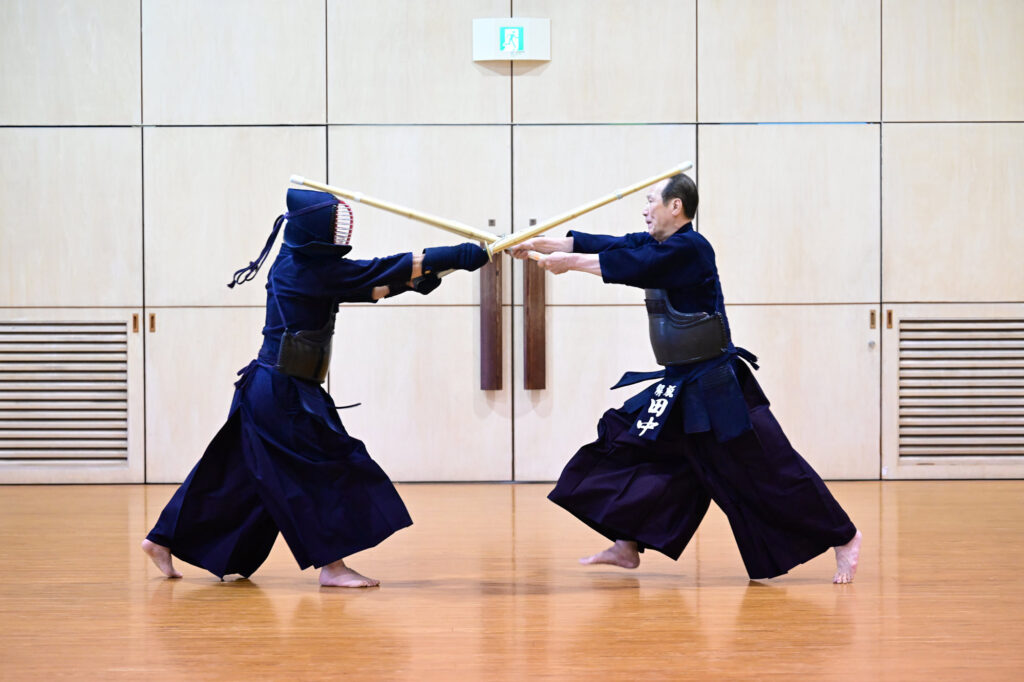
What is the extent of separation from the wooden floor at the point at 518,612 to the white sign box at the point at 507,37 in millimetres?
2719

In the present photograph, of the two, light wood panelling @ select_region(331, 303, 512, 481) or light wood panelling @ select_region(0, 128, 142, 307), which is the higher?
light wood panelling @ select_region(0, 128, 142, 307)

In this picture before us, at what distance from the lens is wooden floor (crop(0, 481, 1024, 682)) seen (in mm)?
2555

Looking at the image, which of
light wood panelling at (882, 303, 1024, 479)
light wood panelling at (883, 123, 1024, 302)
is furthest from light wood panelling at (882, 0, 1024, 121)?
light wood panelling at (882, 303, 1024, 479)

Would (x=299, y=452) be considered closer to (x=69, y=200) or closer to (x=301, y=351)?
(x=301, y=351)

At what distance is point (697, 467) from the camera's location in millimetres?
3535

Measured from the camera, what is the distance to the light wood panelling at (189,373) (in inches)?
235

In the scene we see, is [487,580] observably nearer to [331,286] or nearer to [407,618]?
[407,618]

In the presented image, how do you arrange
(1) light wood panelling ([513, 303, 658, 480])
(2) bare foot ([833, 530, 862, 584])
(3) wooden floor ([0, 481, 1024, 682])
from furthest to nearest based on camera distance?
(1) light wood panelling ([513, 303, 658, 480])
(2) bare foot ([833, 530, 862, 584])
(3) wooden floor ([0, 481, 1024, 682])

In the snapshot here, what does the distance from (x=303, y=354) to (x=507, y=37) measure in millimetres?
3055

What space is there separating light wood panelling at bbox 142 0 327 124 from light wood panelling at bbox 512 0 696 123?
4.01 feet

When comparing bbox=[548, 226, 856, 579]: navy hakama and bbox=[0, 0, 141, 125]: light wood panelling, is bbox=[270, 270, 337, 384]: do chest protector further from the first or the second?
bbox=[0, 0, 141, 125]: light wood panelling

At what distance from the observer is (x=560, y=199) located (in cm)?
596

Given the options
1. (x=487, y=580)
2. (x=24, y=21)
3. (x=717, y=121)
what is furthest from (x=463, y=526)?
(x=24, y=21)

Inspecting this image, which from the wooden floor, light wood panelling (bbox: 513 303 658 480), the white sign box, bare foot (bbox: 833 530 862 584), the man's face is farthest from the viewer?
light wood panelling (bbox: 513 303 658 480)
